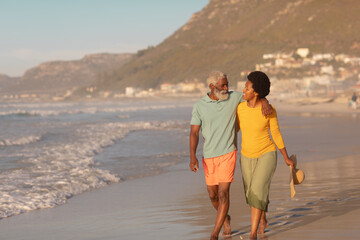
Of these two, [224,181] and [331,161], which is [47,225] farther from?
[331,161]

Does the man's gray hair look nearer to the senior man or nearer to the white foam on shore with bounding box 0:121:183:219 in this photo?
the senior man

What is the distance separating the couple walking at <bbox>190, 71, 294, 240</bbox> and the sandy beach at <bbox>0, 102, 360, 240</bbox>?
1.16 ft

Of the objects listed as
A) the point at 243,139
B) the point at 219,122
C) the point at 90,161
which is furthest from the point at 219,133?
the point at 90,161

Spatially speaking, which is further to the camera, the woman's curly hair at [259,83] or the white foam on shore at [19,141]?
the white foam on shore at [19,141]

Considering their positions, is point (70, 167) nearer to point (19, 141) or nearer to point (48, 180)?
point (48, 180)

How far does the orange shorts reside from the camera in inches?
201

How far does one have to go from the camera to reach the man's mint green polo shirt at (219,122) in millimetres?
5133

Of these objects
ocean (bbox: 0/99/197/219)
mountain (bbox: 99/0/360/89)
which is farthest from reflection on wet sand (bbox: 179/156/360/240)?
mountain (bbox: 99/0/360/89)

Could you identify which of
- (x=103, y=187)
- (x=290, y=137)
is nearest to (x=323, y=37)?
(x=290, y=137)

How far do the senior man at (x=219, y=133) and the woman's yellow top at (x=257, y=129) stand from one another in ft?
0.43

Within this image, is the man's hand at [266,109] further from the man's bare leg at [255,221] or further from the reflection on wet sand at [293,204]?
the reflection on wet sand at [293,204]

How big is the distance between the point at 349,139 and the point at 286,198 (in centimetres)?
1062

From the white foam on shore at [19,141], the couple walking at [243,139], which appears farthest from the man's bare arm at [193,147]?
the white foam on shore at [19,141]

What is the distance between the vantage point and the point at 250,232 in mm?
5293
